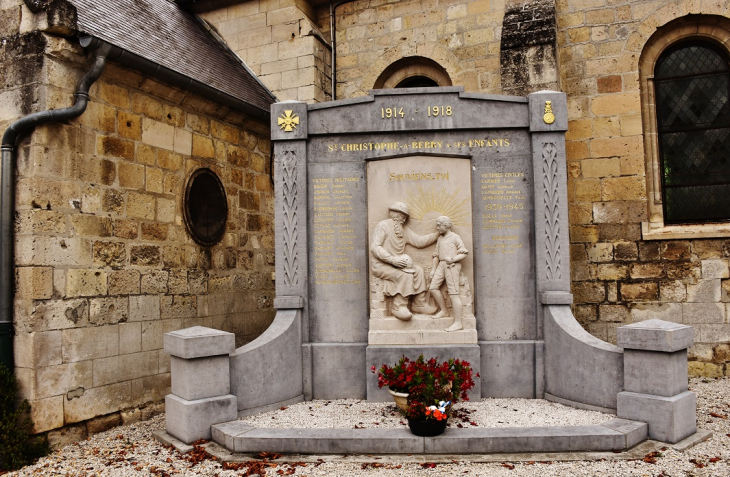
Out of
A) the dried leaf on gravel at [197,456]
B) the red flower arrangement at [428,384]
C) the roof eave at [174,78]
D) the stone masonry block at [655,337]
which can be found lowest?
the dried leaf on gravel at [197,456]

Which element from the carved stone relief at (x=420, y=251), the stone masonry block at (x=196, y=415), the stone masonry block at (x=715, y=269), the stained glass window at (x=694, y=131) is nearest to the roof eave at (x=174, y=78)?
the carved stone relief at (x=420, y=251)

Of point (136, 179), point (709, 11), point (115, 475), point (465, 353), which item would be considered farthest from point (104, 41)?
point (709, 11)

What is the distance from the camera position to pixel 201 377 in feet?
17.5

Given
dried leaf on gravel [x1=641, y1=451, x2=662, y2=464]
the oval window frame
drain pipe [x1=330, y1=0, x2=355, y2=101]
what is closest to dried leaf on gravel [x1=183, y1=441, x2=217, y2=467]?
the oval window frame

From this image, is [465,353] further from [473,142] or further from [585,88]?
[585,88]

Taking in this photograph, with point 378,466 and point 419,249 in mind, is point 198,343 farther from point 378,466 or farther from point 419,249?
point 419,249

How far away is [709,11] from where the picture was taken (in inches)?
320

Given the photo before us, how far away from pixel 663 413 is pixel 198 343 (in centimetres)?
424

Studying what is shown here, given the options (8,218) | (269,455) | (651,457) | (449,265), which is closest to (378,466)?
(269,455)

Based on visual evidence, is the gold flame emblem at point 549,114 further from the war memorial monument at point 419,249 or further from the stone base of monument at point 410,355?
the stone base of monument at point 410,355

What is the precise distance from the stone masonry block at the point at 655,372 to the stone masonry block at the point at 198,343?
3801mm

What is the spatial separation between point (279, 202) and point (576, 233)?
4794mm

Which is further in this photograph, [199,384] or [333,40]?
[333,40]

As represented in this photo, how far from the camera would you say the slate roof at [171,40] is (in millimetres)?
6754
